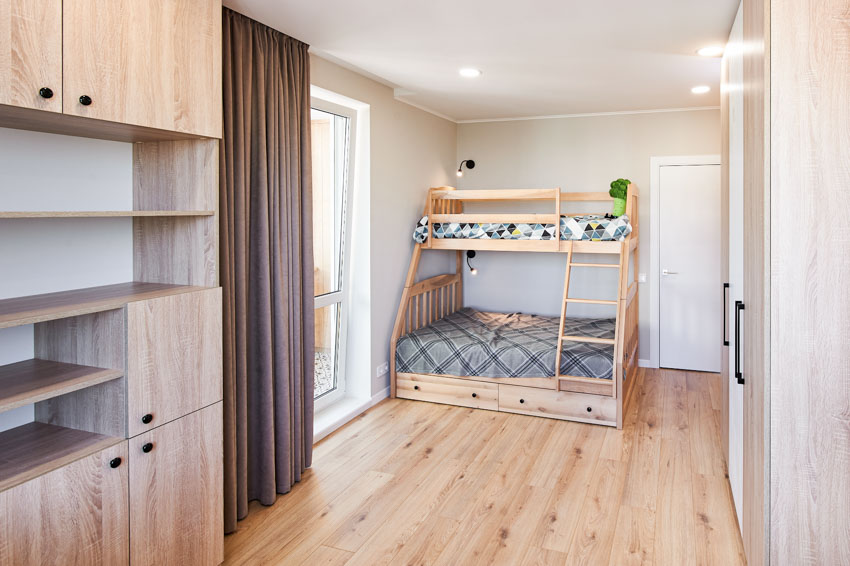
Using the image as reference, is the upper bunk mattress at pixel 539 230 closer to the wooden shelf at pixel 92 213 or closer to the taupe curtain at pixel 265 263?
the taupe curtain at pixel 265 263

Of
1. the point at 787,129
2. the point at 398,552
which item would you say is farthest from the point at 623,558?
the point at 787,129

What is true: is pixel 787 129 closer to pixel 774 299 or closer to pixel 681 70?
pixel 774 299

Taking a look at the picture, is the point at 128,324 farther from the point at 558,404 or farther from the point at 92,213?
the point at 558,404

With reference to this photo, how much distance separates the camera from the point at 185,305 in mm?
2135

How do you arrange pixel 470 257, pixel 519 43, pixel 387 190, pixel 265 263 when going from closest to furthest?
pixel 265 263 → pixel 519 43 → pixel 387 190 → pixel 470 257

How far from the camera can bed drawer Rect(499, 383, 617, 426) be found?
4.02 m

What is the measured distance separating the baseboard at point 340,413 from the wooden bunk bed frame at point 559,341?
244mm

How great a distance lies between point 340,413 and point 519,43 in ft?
8.39

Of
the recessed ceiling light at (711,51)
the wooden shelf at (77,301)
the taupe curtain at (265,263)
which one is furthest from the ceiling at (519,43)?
the wooden shelf at (77,301)

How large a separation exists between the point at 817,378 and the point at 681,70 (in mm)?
2762

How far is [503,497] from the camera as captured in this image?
302 centimetres

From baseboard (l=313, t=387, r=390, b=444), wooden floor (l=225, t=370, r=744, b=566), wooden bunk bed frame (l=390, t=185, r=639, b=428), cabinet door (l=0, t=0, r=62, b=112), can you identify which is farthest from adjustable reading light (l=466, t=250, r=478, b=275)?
cabinet door (l=0, t=0, r=62, b=112)

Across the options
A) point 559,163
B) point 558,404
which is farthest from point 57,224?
point 559,163

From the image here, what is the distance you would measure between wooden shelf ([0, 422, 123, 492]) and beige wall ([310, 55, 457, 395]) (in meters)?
2.44
